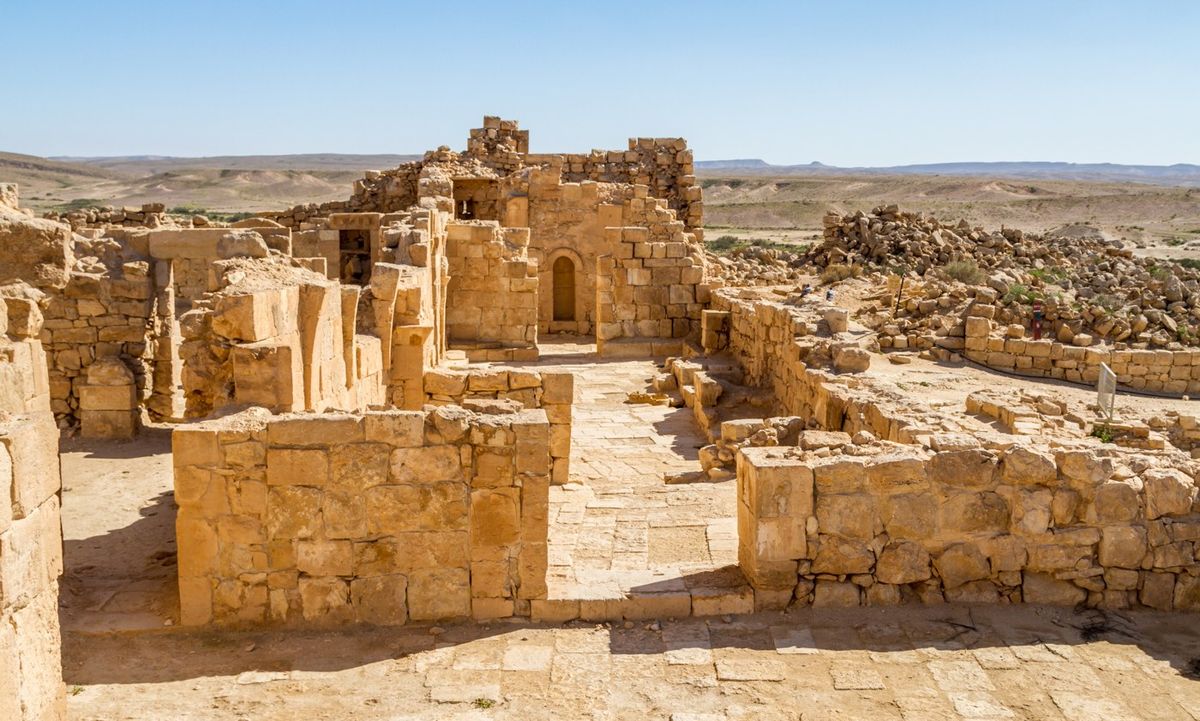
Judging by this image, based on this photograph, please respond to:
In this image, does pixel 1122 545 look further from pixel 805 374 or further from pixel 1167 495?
pixel 805 374

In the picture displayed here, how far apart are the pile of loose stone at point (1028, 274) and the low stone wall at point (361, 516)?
10484 millimetres

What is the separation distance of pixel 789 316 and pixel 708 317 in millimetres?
3045

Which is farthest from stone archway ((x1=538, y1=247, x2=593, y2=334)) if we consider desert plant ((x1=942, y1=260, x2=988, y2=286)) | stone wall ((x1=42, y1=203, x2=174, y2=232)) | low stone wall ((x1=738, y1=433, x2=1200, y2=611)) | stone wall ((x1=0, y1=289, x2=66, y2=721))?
stone wall ((x1=0, y1=289, x2=66, y2=721))

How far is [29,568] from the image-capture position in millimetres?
4051

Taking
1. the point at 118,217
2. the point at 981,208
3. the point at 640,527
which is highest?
the point at 981,208

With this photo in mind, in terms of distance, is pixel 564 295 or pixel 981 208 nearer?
pixel 564 295

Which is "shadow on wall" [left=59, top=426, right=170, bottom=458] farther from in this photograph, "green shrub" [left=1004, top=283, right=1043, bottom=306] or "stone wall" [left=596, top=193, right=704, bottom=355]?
"green shrub" [left=1004, top=283, right=1043, bottom=306]

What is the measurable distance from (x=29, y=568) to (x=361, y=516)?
2.35 meters

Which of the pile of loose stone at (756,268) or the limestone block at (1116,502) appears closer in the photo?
the limestone block at (1116,502)

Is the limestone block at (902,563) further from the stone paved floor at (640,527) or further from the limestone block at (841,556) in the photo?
the stone paved floor at (640,527)

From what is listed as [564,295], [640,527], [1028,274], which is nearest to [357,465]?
[640,527]

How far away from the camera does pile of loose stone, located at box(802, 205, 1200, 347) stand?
15312 millimetres

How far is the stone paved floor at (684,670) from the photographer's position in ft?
17.8

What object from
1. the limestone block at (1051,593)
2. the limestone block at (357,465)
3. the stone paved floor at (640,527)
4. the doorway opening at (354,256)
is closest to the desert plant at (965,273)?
the stone paved floor at (640,527)
